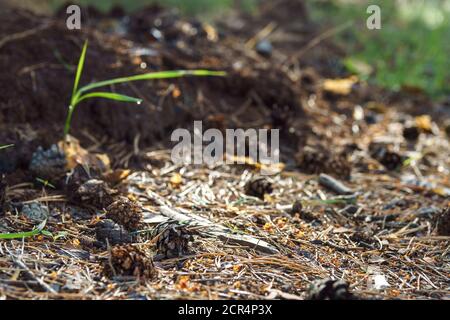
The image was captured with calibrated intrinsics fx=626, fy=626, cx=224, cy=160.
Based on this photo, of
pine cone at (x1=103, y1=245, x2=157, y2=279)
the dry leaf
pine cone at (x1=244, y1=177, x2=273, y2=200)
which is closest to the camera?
pine cone at (x1=103, y1=245, x2=157, y2=279)

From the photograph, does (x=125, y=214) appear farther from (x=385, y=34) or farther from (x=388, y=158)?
(x=385, y=34)

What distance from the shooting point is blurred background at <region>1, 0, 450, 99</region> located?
5.27 meters

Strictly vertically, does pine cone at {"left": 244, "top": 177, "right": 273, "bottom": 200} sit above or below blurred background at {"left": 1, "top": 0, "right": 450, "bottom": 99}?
below

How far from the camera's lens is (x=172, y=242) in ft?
7.00

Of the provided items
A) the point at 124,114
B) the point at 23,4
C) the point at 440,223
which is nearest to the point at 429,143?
the point at 440,223

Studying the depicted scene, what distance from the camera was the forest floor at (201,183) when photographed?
79.8 inches

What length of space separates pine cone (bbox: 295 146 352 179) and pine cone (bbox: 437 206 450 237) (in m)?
0.70

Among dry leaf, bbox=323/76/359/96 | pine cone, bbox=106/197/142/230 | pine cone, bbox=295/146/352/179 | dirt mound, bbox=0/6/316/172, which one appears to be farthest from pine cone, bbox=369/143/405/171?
pine cone, bbox=106/197/142/230

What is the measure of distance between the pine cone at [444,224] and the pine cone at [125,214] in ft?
4.08

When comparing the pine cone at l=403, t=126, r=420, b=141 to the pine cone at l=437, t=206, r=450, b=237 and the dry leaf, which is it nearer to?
the dry leaf

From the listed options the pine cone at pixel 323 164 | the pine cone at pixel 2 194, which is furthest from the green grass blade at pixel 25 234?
the pine cone at pixel 323 164

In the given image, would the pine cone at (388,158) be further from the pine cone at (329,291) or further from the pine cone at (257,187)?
the pine cone at (329,291)
